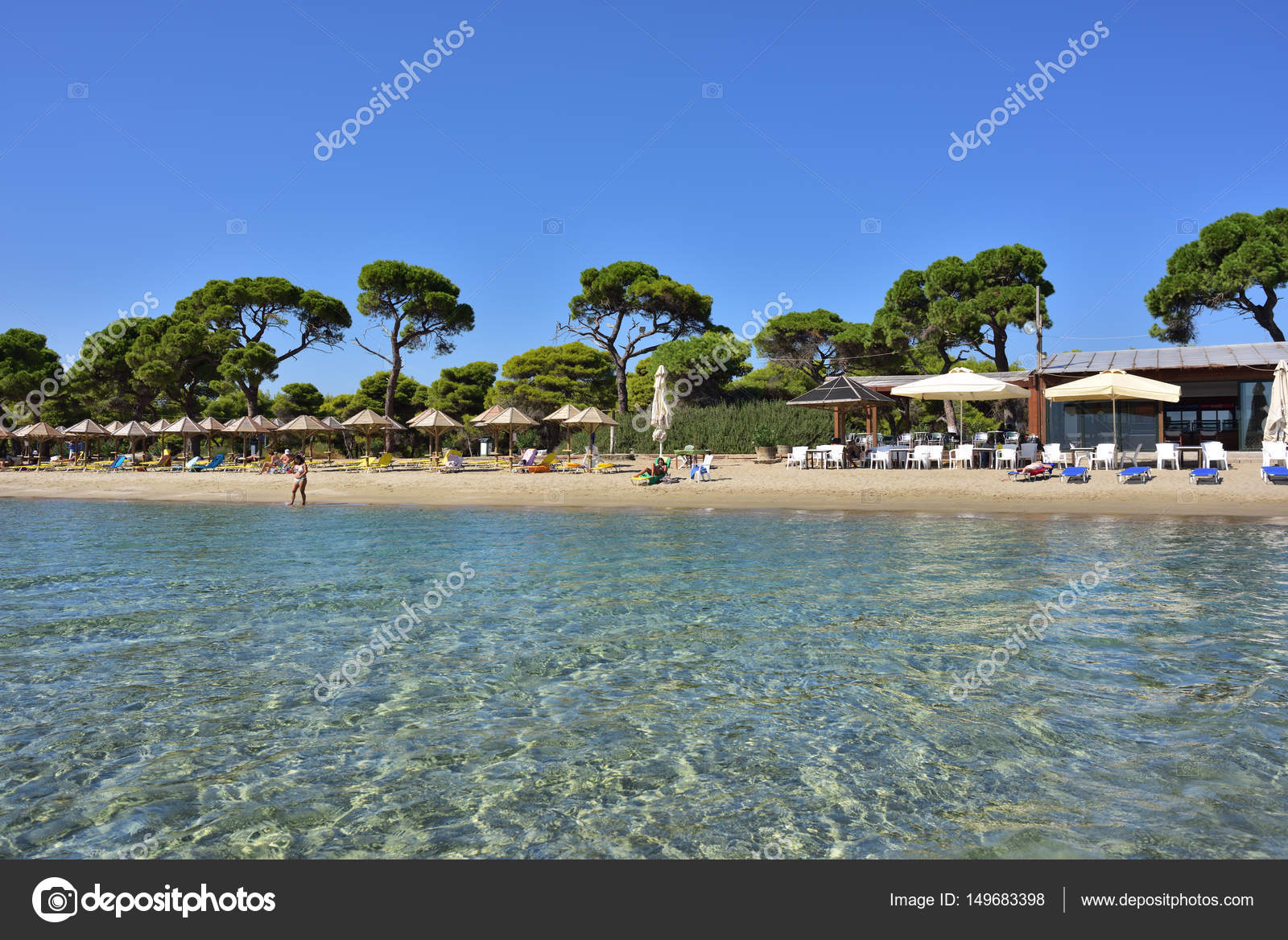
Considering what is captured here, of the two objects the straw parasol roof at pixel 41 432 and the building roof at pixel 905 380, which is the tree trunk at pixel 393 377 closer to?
the straw parasol roof at pixel 41 432

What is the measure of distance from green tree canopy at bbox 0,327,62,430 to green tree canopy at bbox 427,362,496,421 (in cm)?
2037

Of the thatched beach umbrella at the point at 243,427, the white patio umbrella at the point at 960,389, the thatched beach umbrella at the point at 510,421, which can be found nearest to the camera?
the white patio umbrella at the point at 960,389

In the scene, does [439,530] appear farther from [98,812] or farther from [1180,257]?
[1180,257]

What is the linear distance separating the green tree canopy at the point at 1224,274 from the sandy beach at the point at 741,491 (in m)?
14.4

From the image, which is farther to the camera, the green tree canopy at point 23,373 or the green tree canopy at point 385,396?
the green tree canopy at point 385,396

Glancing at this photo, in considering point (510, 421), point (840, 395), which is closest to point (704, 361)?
point (510, 421)

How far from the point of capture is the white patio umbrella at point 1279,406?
723 inches

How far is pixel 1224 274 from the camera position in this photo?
30.5 metres

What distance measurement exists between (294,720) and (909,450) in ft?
63.7

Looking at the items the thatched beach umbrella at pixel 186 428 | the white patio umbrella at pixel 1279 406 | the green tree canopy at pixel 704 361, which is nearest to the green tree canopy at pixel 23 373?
the thatched beach umbrella at pixel 186 428

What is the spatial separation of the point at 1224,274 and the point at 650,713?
35.6 meters
